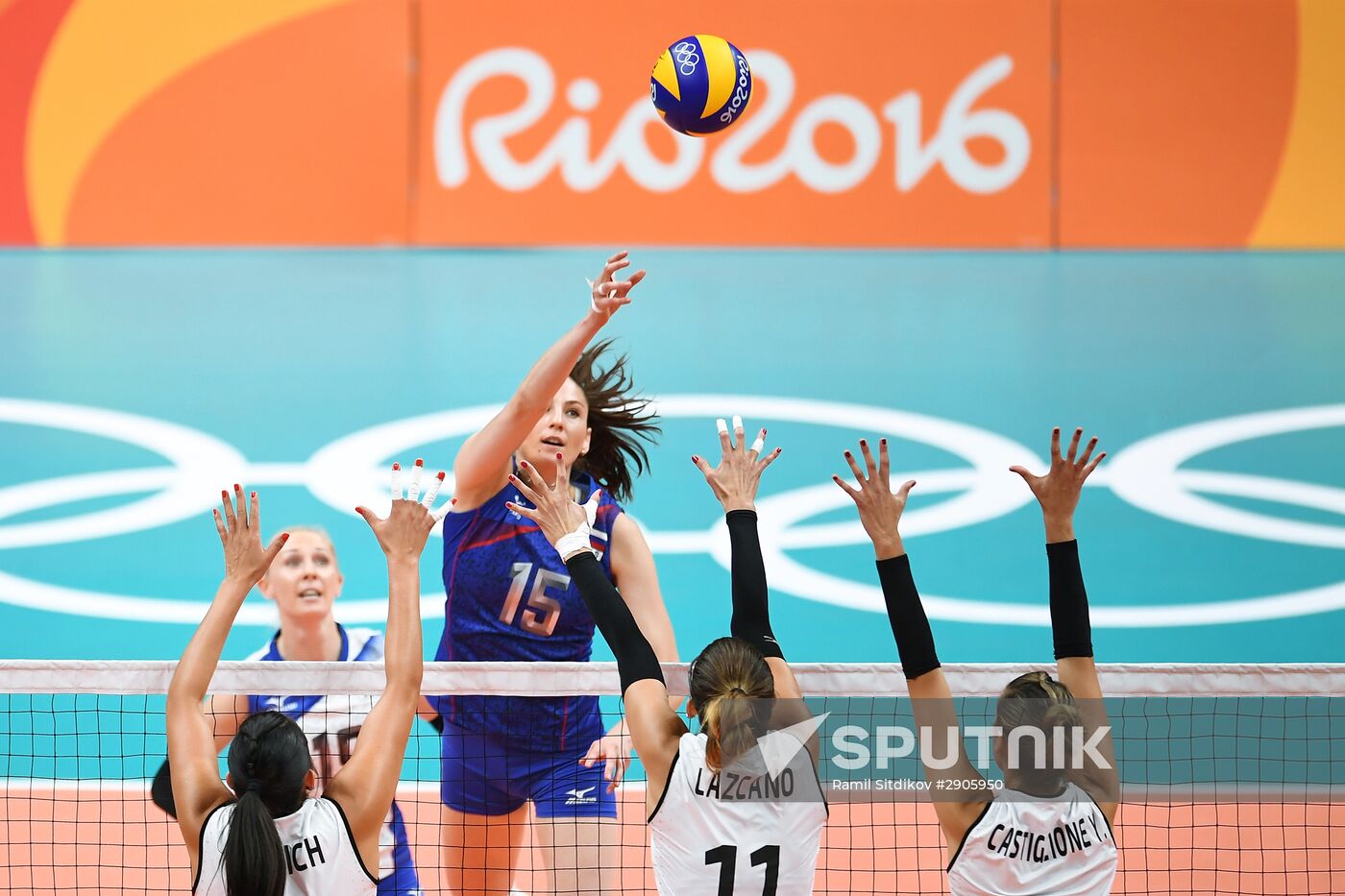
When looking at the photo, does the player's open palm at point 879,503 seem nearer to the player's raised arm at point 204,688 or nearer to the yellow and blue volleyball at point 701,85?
the player's raised arm at point 204,688

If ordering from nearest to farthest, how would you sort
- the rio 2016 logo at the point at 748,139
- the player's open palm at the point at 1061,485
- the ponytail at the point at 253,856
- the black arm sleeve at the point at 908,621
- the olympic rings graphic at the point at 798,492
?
the ponytail at the point at 253,856 < the black arm sleeve at the point at 908,621 < the player's open palm at the point at 1061,485 < the olympic rings graphic at the point at 798,492 < the rio 2016 logo at the point at 748,139

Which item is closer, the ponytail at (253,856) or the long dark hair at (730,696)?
the ponytail at (253,856)

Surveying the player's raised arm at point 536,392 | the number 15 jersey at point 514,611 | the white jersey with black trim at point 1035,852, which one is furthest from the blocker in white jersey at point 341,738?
the white jersey with black trim at point 1035,852

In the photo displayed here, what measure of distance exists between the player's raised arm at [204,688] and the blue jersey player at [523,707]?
104 centimetres

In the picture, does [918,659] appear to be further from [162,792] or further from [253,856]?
[162,792]

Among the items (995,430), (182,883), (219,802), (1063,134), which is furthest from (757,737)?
(1063,134)

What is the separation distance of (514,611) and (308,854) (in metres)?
1.69

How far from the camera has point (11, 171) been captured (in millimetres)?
13398

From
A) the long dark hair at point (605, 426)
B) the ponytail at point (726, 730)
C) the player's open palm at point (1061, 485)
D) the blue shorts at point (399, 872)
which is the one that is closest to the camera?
the ponytail at point (726, 730)

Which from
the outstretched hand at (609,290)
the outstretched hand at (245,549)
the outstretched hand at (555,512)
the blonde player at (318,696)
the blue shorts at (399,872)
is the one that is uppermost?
the outstretched hand at (609,290)

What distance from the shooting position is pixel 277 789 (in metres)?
3.53

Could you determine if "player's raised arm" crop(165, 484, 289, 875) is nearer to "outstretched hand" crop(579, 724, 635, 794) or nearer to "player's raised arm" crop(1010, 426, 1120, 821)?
"outstretched hand" crop(579, 724, 635, 794)

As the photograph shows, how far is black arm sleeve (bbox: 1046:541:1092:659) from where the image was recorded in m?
4.05

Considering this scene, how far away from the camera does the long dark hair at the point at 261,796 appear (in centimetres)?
337
